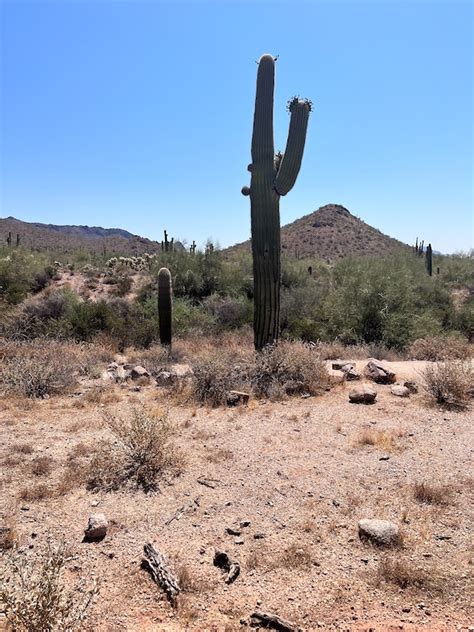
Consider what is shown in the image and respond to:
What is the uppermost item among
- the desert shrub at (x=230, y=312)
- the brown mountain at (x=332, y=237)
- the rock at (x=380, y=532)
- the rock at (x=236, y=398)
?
the brown mountain at (x=332, y=237)

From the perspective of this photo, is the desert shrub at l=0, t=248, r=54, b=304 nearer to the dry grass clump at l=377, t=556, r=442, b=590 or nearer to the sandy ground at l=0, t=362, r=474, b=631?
the sandy ground at l=0, t=362, r=474, b=631

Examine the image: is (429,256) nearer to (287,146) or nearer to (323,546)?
(287,146)

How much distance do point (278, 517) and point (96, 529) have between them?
157 cm

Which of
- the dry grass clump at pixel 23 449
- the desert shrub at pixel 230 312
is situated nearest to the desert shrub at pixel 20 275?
the desert shrub at pixel 230 312

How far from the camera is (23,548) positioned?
11.9ft

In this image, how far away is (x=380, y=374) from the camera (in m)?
8.69

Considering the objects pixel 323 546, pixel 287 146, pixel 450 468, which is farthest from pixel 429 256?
pixel 323 546

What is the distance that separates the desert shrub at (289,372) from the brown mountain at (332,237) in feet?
139

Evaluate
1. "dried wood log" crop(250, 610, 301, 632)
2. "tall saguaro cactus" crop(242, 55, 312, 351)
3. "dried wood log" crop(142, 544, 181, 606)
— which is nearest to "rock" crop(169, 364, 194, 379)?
"tall saguaro cactus" crop(242, 55, 312, 351)

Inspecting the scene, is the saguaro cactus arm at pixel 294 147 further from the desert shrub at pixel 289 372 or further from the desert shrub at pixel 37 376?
the desert shrub at pixel 37 376

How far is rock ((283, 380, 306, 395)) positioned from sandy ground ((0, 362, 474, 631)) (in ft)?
3.67

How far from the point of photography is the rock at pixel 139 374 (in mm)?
9336

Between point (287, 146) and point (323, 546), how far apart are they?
8785 millimetres

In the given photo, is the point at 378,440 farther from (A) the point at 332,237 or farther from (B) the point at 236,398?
(A) the point at 332,237
